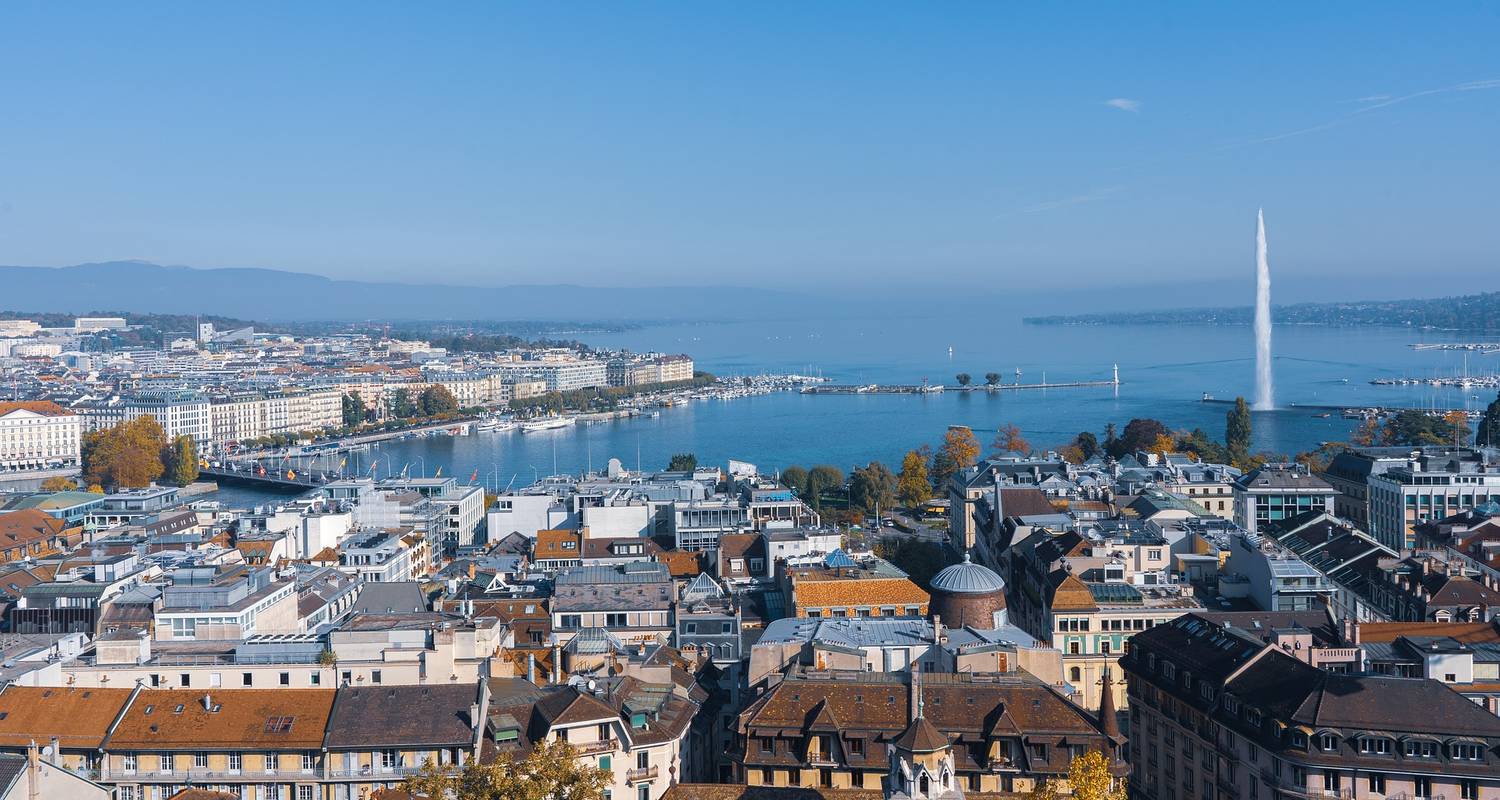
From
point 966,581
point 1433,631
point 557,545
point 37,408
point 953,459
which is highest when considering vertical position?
point 37,408

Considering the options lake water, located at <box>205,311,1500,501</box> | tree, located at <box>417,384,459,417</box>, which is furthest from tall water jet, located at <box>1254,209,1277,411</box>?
tree, located at <box>417,384,459,417</box>

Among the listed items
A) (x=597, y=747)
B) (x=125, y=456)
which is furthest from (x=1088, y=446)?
(x=597, y=747)

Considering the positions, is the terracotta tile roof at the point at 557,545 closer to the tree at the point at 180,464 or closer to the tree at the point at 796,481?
the tree at the point at 796,481

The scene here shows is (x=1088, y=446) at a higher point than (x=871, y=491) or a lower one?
higher

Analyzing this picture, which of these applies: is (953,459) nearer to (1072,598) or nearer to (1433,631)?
(1072,598)

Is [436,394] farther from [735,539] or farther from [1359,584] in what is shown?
[1359,584]

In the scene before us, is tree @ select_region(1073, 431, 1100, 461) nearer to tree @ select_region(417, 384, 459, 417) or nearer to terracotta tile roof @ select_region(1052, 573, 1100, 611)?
terracotta tile roof @ select_region(1052, 573, 1100, 611)
